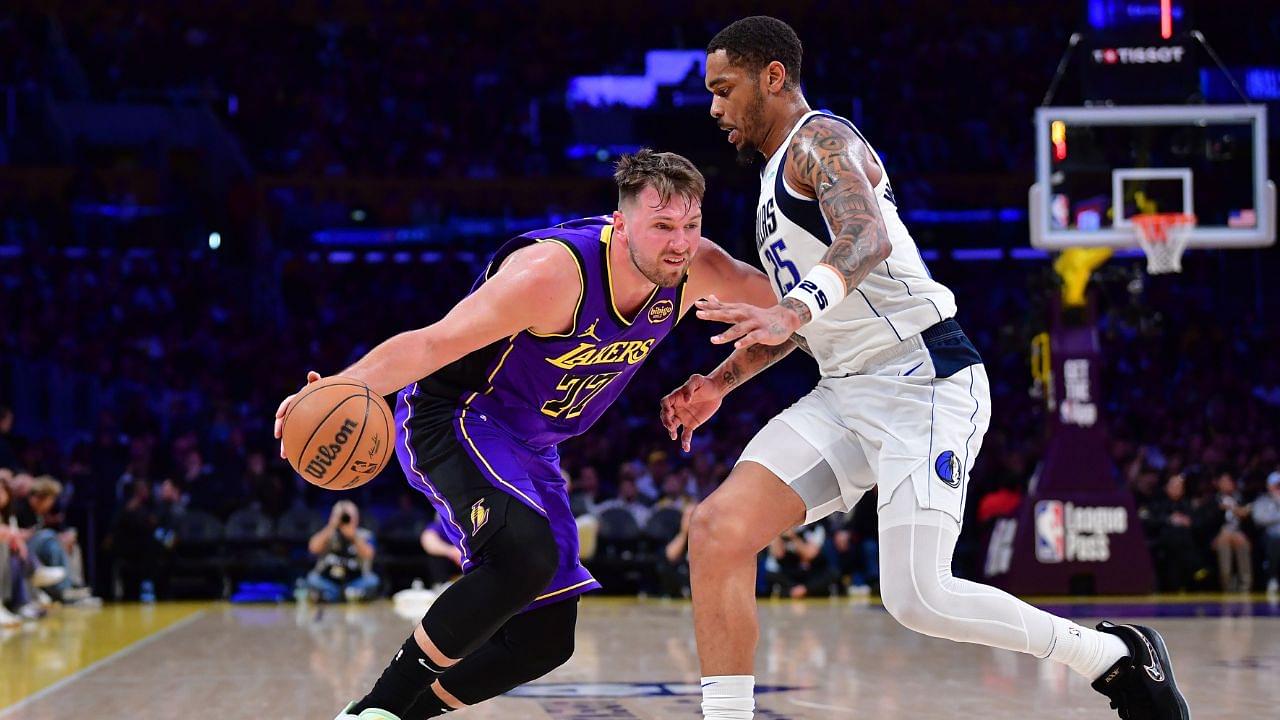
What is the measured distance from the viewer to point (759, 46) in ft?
13.9

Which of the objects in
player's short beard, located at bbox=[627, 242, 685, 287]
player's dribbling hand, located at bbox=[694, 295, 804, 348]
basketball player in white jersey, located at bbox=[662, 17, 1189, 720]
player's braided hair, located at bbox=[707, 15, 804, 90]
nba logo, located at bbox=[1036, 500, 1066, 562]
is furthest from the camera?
nba logo, located at bbox=[1036, 500, 1066, 562]

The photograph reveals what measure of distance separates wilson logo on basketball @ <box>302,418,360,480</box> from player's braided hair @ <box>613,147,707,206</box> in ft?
3.56

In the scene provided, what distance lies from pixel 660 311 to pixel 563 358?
1.16ft

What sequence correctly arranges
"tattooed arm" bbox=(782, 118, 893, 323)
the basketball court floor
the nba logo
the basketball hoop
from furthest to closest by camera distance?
the nba logo → the basketball hoop → the basketball court floor → "tattooed arm" bbox=(782, 118, 893, 323)

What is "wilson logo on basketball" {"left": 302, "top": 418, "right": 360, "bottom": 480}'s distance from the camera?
3.76 m

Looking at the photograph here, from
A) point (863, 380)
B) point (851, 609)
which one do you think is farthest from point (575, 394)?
point (851, 609)

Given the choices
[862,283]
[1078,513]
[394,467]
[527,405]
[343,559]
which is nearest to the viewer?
[862,283]

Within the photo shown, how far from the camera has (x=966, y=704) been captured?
6168 mm

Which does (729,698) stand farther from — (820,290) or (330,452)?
(330,452)

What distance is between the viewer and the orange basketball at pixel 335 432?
373 centimetres

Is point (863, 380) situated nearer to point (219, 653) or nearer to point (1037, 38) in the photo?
point (219, 653)

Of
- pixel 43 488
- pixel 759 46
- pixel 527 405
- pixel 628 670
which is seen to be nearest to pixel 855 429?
pixel 527 405

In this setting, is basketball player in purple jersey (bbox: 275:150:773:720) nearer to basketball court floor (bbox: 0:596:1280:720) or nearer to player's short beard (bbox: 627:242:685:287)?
player's short beard (bbox: 627:242:685:287)

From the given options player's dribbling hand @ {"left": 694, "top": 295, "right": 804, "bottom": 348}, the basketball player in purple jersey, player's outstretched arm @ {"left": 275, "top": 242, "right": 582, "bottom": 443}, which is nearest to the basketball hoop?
the basketball player in purple jersey
